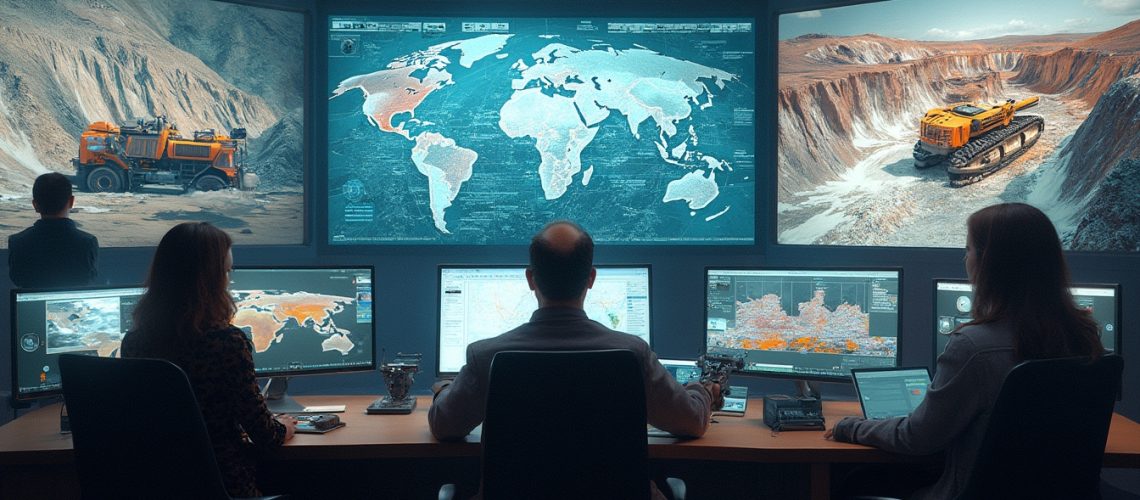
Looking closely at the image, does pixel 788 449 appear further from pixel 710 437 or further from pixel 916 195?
pixel 916 195

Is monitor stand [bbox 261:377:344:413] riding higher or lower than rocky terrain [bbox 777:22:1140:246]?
lower

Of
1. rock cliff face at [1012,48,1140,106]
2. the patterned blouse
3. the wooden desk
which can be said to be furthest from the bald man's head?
rock cliff face at [1012,48,1140,106]

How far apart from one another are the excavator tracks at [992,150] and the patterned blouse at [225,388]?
8.38 ft

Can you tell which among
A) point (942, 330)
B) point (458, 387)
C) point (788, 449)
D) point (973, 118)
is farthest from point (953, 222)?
point (458, 387)

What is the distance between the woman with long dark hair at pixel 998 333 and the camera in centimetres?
193

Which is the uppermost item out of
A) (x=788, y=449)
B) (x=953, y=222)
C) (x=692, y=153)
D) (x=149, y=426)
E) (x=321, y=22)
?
(x=321, y=22)

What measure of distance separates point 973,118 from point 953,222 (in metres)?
0.39

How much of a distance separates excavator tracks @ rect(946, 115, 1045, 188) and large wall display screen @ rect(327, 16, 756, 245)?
78 centimetres

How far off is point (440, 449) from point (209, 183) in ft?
6.11

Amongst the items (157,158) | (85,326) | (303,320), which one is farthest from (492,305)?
(157,158)

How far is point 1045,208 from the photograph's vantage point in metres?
3.04

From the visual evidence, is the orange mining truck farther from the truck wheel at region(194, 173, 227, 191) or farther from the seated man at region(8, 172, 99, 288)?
the seated man at region(8, 172, 99, 288)

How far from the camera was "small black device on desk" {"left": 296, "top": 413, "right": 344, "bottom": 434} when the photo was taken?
2443 millimetres

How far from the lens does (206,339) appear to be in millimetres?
2021
